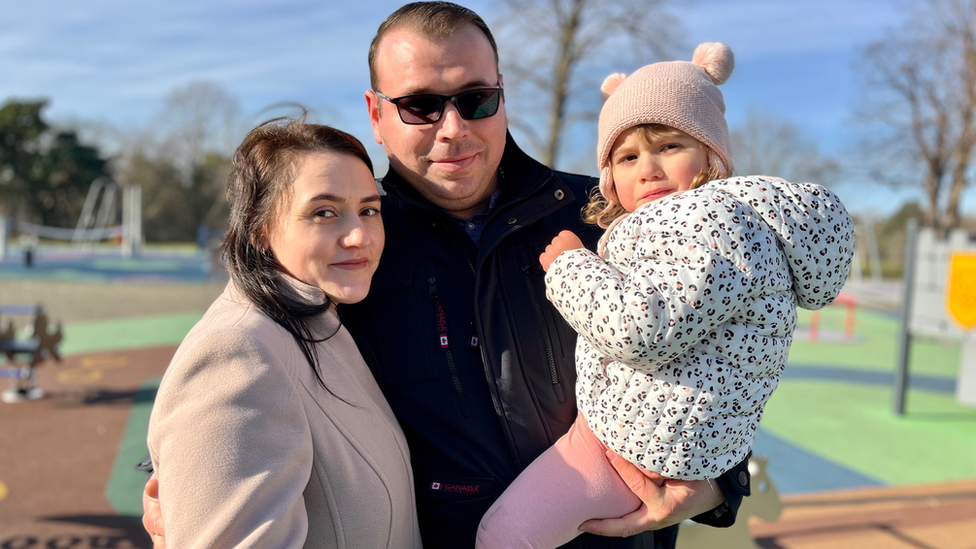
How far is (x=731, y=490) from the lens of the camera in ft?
6.14

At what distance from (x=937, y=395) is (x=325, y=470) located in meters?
9.99

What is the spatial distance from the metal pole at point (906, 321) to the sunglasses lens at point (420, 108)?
7.73 metres

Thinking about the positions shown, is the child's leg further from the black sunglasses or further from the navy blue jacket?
the black sunglasses

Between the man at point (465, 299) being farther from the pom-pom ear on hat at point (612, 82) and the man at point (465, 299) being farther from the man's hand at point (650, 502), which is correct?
the pom-pom ear on hat at point (612, 82)

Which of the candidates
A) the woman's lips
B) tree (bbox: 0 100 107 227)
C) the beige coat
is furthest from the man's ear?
tree (bbox: 0 100 107 227)

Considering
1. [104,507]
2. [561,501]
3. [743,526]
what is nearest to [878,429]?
[743,526]

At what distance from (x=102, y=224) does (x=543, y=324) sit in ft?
101

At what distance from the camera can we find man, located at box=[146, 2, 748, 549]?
1863mm

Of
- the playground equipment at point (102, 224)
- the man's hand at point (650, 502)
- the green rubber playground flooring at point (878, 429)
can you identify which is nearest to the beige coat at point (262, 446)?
the man's hand at point (650, 502)

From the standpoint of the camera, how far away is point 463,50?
205cm

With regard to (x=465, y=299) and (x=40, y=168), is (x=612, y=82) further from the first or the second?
(x=40, y=168)

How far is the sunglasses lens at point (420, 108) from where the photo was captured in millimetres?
2047

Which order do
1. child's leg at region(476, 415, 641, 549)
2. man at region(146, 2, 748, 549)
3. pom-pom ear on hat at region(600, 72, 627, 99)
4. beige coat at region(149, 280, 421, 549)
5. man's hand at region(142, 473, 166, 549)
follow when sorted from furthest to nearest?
1. pom-pom ear on hat at region(600, 72, 627, 99)
2. man at region(146, 2, 748, 549)
3. child's leg at region(476, 415, 641, 549)
4. man's hand at region(142, 473, 166, 549)
5. beige coat at region(149, 280, 421, 549)

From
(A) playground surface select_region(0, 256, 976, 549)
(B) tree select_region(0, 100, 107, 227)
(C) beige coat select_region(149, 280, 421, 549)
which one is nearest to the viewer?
(C) beige coat select_region(149, 280, 421, 549)
